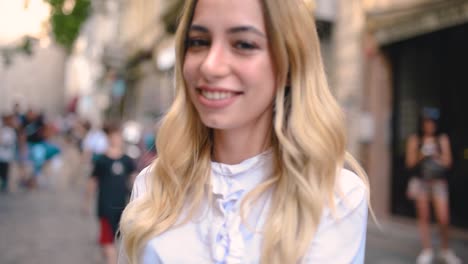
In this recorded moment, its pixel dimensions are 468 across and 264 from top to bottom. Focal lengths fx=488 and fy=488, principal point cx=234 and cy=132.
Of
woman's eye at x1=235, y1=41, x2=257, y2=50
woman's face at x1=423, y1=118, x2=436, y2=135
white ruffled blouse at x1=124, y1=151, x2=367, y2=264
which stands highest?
woman's eye at x1=235, y1=41, x2=257, y2=50

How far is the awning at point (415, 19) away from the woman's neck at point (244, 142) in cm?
601

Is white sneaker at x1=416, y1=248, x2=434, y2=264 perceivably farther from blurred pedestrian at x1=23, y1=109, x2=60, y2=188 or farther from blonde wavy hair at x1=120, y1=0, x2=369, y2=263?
blurred pedestrian at x1=23, y1=109, x2=60, y2=188

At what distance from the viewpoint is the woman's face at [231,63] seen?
1.30 metres

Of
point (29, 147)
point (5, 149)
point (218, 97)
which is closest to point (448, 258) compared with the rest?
point (218, 97)

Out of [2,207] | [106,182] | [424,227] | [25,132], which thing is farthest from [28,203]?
[424,227]

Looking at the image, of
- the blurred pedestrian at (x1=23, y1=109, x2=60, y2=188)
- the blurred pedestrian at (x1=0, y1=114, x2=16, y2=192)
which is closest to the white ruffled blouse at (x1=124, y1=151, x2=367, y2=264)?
the blurred pedestrian at (x1=0, y1=114, x2=16, y2=192)

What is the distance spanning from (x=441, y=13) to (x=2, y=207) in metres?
8.01

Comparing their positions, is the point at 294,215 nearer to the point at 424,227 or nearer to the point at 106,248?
the point at 106,248

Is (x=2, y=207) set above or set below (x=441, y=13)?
below

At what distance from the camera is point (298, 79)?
1384mm

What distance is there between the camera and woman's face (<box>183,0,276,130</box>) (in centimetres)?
130

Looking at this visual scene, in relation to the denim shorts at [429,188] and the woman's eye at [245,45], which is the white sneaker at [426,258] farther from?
the woman's eye at [245,45]

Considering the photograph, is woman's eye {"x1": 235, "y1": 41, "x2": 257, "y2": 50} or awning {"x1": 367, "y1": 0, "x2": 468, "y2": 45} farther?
awning {"x1": 367, "y1": 0, "x2": 468, "y2": 45}

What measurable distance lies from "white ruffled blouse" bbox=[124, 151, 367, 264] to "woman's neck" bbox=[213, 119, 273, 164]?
A: 3 centimetres
